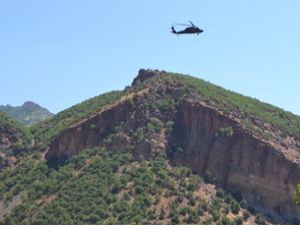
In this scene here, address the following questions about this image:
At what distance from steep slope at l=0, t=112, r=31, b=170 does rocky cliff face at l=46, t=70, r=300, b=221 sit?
17.9 meters

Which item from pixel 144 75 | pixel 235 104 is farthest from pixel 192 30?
pixel 144 75

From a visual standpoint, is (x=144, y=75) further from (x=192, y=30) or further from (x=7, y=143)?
(x=192, y=30)

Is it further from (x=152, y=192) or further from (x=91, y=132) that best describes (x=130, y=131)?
(x=152, y=192)

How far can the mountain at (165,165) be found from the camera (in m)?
142

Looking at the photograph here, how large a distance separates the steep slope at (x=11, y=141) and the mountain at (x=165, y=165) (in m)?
6.39

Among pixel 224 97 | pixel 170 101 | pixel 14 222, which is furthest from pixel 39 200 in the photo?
pixel 224 97

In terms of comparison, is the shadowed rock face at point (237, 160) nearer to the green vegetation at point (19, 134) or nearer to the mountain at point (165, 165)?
the mountain at point (165, 165)

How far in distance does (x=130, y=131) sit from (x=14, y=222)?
32.5 m

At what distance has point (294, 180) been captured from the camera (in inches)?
5738

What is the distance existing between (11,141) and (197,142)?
5837cm

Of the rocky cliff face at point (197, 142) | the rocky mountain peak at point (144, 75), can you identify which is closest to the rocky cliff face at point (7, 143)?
the rocky cliff face at point (197, 142)

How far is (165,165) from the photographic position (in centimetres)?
15238

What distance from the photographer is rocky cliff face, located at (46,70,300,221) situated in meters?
147

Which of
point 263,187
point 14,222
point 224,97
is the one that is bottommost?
point 14,222
